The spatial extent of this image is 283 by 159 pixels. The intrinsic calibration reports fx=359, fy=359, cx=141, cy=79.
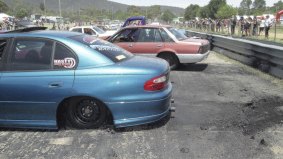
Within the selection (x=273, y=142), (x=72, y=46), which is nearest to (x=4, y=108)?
(x=72, y=46)

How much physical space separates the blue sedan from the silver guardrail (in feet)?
16.8

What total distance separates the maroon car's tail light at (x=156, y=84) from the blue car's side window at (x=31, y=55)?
1443mm

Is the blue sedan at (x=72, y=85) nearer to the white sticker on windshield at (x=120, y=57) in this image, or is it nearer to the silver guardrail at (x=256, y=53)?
the white sticker on windshield at (x=120, y=57)

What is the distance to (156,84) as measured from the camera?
5.07 metres

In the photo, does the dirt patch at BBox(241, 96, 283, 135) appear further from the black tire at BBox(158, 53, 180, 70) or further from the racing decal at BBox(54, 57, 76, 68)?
the black tire at BBox(158, 53, 180, 70)

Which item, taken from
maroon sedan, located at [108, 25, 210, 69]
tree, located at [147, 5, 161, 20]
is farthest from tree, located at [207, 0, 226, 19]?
maroon sedan, located at [108, 25, 210, 69]

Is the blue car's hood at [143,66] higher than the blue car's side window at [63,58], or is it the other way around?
the blue car's side window at [63,58]

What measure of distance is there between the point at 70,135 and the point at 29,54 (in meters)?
1.33

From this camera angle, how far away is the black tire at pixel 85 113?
5.19 m

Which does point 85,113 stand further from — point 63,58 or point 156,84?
point 156,84

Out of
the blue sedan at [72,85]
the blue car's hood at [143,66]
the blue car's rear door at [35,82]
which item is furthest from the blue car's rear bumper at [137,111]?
the blue car's rear door at [35,82]

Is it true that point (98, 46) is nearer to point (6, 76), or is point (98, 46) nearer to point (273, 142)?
point (6, 76)

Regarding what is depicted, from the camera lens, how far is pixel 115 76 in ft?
16.3

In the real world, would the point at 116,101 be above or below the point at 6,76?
below
